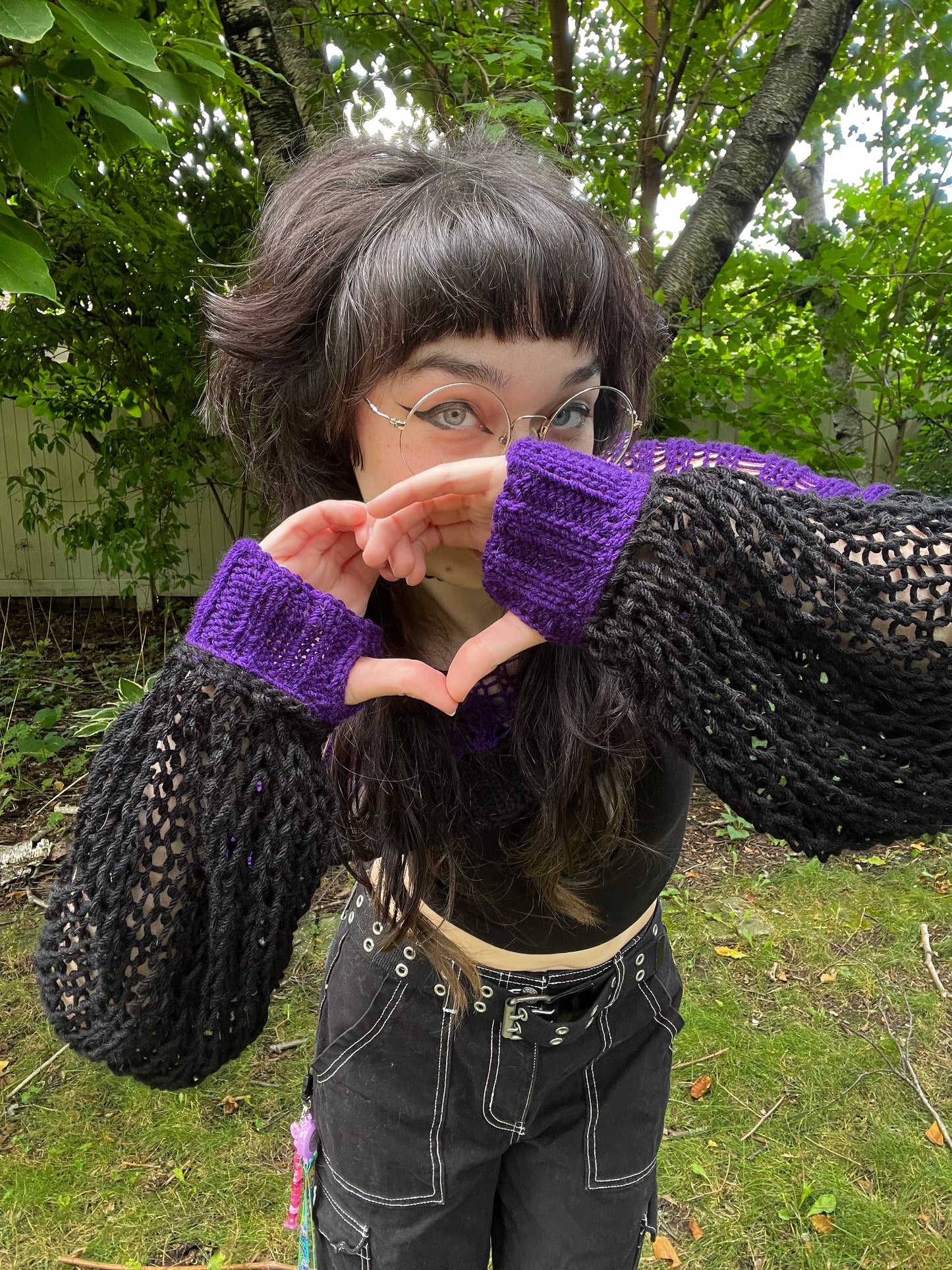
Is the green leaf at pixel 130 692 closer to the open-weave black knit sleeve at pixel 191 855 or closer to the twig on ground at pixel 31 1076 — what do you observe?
the twig on ground at pixel 31 1076

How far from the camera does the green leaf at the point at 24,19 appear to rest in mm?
987

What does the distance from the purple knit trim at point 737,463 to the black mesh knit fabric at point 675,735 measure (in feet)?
0.55

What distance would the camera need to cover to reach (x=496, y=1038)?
3.59ft

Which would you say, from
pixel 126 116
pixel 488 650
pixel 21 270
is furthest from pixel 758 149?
pixel 488 650

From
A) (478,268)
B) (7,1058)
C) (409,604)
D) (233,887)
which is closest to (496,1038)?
(233,887)

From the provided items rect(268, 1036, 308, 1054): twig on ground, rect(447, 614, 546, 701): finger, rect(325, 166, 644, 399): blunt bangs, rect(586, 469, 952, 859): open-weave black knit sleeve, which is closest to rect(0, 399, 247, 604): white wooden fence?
rect(268, 1036, 308, 1054): twig on ground

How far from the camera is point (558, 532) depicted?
0.80 metres

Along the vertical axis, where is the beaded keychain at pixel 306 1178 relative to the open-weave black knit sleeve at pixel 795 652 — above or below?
below

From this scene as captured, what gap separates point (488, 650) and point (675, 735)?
0.21 meters

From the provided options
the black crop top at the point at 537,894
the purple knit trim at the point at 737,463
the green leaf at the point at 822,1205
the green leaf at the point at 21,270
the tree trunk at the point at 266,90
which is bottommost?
the green leaf at the point at 822,1205

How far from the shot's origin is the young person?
77cm

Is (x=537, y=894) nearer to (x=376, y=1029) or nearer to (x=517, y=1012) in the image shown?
(x=517, y=1012)

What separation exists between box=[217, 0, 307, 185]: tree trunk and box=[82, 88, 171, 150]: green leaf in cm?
102

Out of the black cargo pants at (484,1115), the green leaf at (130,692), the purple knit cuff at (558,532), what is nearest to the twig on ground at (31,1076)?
the green leaf at (130,692)
